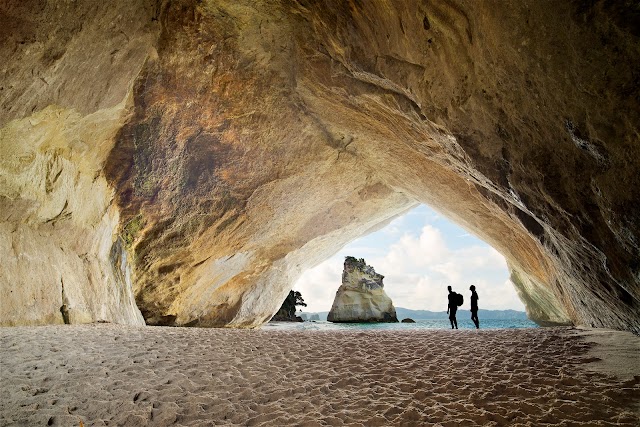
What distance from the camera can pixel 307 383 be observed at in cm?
396

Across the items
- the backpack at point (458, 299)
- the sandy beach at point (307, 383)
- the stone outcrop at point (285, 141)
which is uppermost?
the stone outcrop at point (285, 141)

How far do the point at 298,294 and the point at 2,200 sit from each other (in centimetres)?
3967

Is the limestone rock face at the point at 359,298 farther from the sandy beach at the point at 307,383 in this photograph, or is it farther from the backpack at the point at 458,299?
the sandy beach at the point at 307,383

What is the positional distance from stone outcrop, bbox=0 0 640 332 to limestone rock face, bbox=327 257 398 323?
3099cm

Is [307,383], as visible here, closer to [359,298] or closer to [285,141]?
[285,141]

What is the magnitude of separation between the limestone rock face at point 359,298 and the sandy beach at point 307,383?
Answer: 38.6 metres

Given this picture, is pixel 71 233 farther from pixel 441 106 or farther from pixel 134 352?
pixel 441 106

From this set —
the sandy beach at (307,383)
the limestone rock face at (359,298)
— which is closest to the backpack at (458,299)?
the sandy beach at (307,383)

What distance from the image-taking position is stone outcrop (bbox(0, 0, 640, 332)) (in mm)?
3535

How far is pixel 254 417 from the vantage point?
126 inches

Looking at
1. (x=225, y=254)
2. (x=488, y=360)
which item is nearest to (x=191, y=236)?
(x=225, y=254)

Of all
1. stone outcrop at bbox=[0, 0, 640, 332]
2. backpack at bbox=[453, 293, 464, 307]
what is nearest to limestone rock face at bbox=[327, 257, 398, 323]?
stone outcrop at bbox=[0, 0, 640, 332]

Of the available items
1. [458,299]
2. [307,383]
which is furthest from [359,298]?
[307,383]

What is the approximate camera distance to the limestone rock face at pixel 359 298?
43.7 metres
